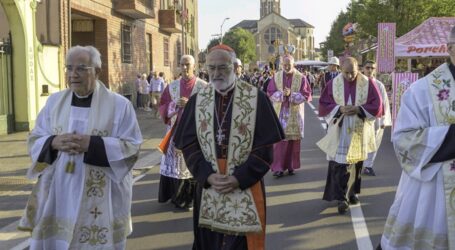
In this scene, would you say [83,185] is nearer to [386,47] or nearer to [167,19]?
[386,47]

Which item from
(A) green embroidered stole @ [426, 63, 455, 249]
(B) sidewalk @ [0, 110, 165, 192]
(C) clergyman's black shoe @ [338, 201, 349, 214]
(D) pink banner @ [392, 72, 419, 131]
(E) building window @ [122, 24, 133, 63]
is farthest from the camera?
(E) building window @ [122, 24, 133, 63]

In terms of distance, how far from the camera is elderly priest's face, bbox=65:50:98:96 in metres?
3.81

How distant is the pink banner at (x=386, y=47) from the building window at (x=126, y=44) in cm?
1075

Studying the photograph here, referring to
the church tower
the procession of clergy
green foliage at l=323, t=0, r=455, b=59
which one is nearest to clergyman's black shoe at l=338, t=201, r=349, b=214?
the procession of clergy

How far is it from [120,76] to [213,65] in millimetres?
19147

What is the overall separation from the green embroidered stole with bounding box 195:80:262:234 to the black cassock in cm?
4

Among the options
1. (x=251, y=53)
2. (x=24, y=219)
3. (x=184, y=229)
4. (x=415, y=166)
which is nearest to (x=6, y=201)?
(x=184, y=229)

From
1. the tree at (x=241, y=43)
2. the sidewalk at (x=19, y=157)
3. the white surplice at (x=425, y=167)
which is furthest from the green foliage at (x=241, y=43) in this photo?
the white surplice at (x=425, y=167)

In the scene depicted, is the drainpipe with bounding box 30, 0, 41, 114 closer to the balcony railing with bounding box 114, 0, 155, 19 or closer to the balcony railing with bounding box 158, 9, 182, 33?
the balcony railing with bounding box 114, 0, 155, 19

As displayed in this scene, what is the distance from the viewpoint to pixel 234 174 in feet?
12.5

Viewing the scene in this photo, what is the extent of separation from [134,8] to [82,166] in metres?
18.6

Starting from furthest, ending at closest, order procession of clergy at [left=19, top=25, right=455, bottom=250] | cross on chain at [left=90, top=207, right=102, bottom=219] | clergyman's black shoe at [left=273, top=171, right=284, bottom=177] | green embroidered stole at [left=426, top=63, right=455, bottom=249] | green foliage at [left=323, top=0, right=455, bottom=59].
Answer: green foliage at [left=323, top=0, right=455, bottom=59] → clergyman's black shoe at [left=273, top=171, right=284, bottom=177] → cross on chain at [left=90, top=207, right=102, bottom=219] → procession of clergy at [left=19, top=25, right=455, bottom=250] → green embroidered stole at [left=426, top=63, right=455, bottom=249]

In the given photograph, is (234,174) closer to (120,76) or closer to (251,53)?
(120,76)

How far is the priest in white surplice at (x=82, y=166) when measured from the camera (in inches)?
149
